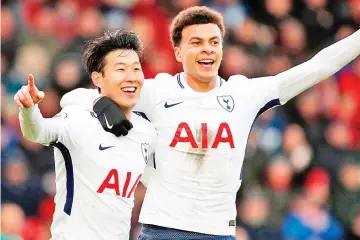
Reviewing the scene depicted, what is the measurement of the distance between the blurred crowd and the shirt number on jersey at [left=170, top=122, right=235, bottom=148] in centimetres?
268

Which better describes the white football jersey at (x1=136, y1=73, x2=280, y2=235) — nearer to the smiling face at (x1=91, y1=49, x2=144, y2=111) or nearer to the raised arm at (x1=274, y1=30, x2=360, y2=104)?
the raised arm at (x1=274, y1=30, x2=360, y2=104)

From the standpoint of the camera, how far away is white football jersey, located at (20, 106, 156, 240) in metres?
4.69

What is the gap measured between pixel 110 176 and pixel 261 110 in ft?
3.51

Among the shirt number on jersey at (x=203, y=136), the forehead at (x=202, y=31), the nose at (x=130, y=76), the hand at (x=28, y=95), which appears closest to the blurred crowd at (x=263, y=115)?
the shirt number on jersey at (x=203, y=136)

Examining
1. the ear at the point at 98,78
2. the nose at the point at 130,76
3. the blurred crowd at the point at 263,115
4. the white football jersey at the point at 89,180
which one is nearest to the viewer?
A: the white football jersey at the point at 89,180

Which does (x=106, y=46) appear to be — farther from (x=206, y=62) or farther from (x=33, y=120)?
(x=33, y=120)

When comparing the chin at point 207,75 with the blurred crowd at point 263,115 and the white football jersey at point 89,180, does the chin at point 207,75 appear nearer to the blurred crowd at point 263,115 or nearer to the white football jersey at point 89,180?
the white football jersey at point 89,180

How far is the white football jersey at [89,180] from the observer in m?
4.69

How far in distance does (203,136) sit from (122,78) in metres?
0.59

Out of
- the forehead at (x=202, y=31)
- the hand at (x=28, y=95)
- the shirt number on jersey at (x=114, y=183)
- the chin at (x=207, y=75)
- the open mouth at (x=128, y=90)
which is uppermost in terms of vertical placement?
the forehead at (x=202, y=31)

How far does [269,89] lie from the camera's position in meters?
5.31

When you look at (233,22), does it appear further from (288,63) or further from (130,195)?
(130,195)

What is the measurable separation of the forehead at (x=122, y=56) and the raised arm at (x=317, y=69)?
0.86 metres

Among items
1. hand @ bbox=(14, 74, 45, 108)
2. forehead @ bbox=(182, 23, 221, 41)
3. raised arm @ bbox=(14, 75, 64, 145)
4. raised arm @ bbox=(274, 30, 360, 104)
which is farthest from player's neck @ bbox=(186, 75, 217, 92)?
hand @ bbox=(14, 74, 45, 108)
